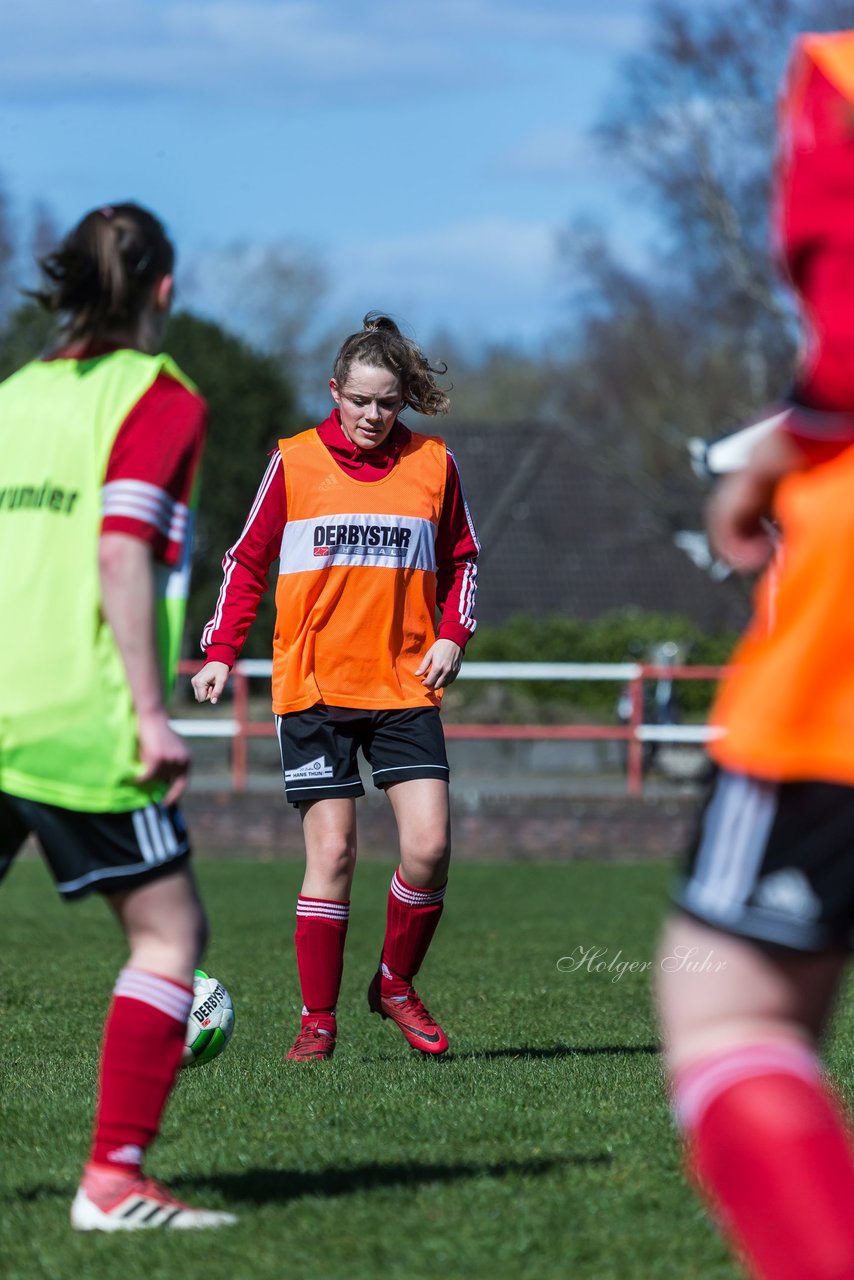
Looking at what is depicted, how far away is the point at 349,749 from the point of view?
6254 mm

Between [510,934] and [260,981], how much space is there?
9.95ft

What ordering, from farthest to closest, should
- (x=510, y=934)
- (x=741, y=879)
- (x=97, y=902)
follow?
(x=97, y=902)
(x=510, y=934)
(x=741, y=879)

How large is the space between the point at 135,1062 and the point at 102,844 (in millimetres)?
451

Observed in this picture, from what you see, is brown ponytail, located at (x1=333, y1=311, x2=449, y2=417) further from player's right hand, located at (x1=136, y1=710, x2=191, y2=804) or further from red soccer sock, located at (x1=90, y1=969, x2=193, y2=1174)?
red soccer sock, located at (x1=90, y1=969, x2=193, y2=1174)

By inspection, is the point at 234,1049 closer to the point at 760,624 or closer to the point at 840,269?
the point at 760,624

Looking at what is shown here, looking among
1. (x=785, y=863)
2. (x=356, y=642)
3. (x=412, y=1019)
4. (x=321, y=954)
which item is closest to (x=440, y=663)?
(x=356, y=642)

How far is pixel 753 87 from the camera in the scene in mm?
32094

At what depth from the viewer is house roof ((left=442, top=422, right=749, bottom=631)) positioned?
151ft

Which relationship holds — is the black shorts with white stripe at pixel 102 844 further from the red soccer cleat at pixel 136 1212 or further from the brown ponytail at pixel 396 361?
the brown ponytail at pixel 396 361

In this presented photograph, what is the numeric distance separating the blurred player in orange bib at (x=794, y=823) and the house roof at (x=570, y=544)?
41260mm

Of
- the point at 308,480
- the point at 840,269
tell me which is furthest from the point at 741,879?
the point at 308,480

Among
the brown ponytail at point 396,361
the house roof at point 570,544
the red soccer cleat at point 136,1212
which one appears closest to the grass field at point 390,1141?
the red soccer cleat at point 136,1212

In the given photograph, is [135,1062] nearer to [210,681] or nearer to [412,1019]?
[210,681]

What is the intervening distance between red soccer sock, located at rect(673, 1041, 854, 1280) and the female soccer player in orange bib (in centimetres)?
360
